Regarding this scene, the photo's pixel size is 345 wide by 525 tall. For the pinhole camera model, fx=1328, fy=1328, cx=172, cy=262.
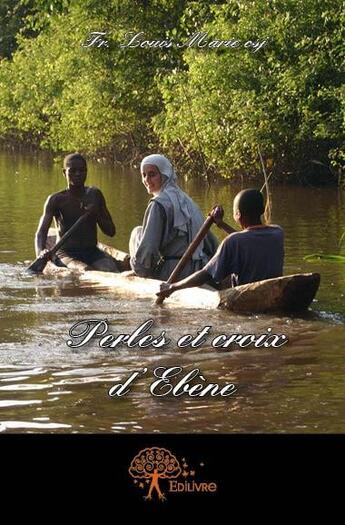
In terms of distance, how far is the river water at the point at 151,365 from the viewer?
22.4 ft

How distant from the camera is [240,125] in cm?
2302

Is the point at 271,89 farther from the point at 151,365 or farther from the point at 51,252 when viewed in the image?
the point at 151,365

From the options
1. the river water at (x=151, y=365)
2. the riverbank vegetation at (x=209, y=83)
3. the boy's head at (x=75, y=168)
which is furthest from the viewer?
the riverbank vegetation at (x=209, y=83)

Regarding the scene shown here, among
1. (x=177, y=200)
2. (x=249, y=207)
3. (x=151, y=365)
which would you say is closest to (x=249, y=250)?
(x=249, y=207)

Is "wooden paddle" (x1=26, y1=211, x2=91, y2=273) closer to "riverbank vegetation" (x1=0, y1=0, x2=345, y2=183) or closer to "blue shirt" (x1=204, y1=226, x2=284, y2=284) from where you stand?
"blue shirt" (x1=204, y1=226, x2=284, y2=284)

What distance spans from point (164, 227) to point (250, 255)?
52.5 inches

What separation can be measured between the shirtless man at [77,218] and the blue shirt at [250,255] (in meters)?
3.00

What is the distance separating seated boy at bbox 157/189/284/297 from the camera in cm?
934

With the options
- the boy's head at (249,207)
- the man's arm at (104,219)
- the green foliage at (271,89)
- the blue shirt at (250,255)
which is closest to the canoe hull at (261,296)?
the blue shirt at (250,255)

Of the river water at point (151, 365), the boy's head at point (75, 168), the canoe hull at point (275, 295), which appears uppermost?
the boy's head at point (75, 168)
